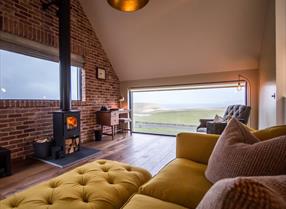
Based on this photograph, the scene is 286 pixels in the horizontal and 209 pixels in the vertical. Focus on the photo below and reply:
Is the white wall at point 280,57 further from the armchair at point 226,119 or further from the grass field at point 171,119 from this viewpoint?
the grass field at point 171,119

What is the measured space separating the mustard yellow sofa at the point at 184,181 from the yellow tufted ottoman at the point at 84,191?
0.16m

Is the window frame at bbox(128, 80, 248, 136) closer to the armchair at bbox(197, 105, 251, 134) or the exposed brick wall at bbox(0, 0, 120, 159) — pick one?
the armchair at bbox(197, 105, 251, 134)

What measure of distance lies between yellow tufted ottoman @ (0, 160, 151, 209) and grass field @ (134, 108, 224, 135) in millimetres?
3898

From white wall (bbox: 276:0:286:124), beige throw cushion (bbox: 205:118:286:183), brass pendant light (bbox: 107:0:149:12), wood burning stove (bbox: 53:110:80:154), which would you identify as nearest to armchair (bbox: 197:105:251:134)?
white wall (bbox: 276:0:286:124)

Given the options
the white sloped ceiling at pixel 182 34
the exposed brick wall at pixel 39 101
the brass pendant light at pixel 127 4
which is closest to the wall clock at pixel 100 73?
the exposed brick wall at pixel 39 101

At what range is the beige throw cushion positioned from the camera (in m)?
0.80

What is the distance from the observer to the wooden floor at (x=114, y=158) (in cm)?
211

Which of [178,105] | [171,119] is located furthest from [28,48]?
[171,119]

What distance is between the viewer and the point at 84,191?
3.77 ft

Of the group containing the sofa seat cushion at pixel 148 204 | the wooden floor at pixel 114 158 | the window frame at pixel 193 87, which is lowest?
the wooden floor at pixel 114 158

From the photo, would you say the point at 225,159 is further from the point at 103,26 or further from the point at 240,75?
the point at 103,26

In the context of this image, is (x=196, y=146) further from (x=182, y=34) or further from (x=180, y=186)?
(x=182, y=34)

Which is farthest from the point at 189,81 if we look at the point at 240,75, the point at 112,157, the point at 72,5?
the point at 72,5

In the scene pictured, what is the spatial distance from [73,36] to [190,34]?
2565 millimetres
